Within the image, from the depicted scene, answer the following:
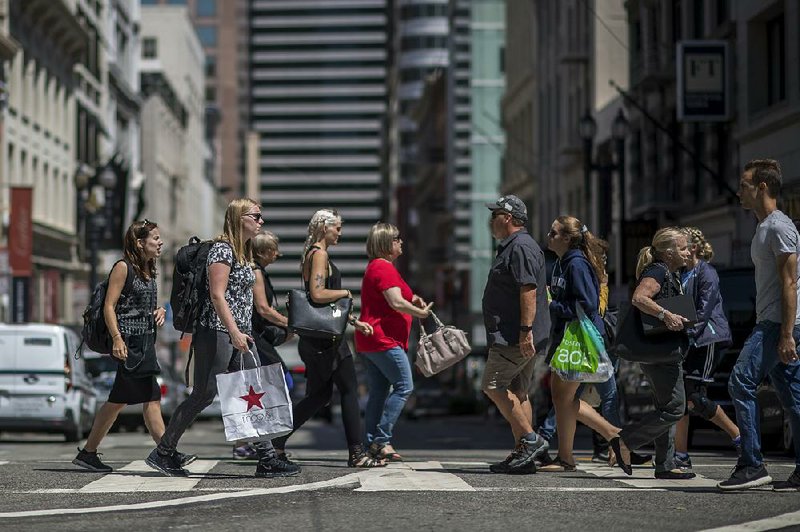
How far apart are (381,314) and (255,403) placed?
2016 mm

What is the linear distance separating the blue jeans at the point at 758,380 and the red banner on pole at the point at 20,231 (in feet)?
121

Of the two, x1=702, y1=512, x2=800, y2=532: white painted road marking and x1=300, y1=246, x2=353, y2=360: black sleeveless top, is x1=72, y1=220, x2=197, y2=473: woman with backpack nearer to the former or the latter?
x1=300, y1=246, x2=353, y2=360: black sleeveless top

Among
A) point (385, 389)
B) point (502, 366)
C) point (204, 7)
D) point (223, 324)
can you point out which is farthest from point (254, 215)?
point (204, 7)

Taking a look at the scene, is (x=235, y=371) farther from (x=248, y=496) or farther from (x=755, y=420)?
(x=755, y=420)

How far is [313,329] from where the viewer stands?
12258 mm

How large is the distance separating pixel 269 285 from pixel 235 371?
2.18 meters

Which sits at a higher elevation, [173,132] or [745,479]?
[173,132]

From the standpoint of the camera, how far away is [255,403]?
11.3m

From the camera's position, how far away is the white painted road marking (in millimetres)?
8333

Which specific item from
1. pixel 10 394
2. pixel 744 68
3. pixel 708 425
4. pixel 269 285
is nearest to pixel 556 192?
pixel 744 68

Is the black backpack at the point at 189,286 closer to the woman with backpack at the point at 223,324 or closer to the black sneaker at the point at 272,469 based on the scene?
the woman with backpack at the point at 223,324

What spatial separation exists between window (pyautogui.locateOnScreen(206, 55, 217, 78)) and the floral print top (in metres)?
166

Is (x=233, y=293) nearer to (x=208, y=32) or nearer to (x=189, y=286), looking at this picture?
(x=189, y=286)

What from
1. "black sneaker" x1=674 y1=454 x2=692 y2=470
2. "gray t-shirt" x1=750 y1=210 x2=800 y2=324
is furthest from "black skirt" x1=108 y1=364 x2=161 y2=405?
"gray t-shirt" x1=750 y1=210 x2=800 y2=324
